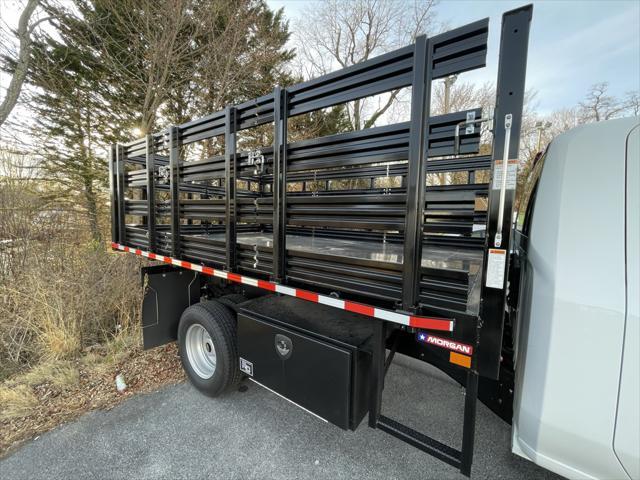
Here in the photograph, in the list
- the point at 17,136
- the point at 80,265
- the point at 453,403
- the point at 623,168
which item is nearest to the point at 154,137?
the point at 80,265

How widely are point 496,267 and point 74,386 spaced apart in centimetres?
376

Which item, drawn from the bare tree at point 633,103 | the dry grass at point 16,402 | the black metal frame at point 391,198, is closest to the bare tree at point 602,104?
the bare tree at point 633,103

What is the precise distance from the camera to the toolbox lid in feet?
5.91

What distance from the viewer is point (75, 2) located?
227 inches

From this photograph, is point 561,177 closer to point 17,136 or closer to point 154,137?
point 154,137

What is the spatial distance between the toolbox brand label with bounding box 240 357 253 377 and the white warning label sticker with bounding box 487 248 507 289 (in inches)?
68.9

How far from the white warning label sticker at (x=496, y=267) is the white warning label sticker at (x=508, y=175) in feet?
0.88

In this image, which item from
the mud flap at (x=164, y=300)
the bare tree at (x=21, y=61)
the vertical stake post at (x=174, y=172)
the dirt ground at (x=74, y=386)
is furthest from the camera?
the bare tree at (x=21, y=61)

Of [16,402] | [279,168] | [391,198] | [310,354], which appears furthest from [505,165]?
[16,402]

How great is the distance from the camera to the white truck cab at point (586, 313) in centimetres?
116

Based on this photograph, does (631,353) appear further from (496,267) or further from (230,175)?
(230,175)

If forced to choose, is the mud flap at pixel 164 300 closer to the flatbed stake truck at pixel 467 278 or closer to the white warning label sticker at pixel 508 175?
the flatbed stake truck at pixel 467 278

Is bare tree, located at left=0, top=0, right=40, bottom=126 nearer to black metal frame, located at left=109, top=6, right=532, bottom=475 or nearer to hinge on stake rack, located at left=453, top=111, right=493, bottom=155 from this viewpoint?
black metal frame, located at left=109, top=6, right=532, bottom=475

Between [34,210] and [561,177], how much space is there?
6.05 m
